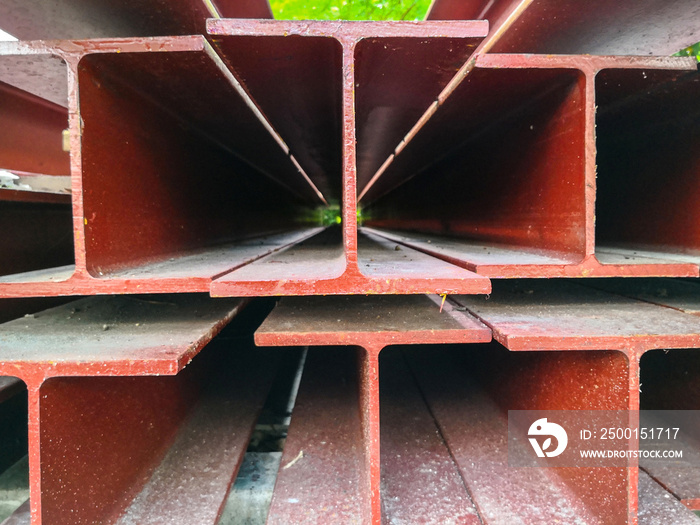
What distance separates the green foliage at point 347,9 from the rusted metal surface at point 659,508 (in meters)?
3.54

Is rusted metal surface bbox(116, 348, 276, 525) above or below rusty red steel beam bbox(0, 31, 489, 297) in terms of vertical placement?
below

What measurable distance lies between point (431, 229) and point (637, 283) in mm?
1733

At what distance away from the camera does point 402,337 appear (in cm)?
94

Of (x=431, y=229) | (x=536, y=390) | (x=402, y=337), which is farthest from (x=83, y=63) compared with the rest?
(x=431, y=229)

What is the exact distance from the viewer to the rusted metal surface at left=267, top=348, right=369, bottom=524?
103 cm

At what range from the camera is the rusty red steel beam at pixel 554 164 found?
3.32 feet

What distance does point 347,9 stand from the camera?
334cm

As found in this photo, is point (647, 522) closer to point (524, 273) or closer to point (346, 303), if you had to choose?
point (524, 273)

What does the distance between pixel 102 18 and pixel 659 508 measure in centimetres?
243

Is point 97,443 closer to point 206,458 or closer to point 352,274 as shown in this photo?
point 206,458

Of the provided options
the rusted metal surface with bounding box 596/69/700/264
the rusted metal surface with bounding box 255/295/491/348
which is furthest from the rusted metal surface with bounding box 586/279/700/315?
the rusted metal surface with bounding box 255/295/491/348

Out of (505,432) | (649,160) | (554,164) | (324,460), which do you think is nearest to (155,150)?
(324,460)

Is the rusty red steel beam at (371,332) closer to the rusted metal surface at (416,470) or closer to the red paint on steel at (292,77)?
the rusted metal surface at (416,470)

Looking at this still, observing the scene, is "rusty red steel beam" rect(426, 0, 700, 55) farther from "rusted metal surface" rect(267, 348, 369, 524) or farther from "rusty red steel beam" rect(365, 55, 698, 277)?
"rusted metal surface" rect(267, 348, 369, 524)
